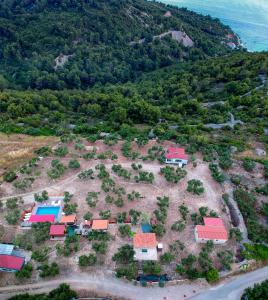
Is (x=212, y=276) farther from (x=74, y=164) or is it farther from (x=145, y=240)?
(x=74, y=164)

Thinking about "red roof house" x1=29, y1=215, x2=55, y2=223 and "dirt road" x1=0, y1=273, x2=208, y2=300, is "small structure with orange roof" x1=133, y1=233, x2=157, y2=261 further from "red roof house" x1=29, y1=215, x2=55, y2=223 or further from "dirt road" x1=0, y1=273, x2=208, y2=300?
"red roof house" x1=29, y1=215, x2=55, y2=223

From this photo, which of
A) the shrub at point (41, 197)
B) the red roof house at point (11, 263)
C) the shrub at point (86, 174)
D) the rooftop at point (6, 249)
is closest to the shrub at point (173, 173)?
the shrub at point (86, 174)

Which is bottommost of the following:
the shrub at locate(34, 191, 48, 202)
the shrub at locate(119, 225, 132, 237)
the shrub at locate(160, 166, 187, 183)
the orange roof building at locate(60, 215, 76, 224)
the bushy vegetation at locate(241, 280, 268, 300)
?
the bushy vegetation at locate(241, 280, 268, 300)

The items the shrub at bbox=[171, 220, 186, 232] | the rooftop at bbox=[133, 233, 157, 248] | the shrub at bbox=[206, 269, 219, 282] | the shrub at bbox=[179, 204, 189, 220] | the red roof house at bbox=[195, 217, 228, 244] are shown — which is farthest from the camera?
the shrub at bbox=[179, 204, 189, 220]

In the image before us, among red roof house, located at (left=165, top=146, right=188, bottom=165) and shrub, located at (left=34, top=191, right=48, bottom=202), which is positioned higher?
red roof house, located at (left=165, top=146, right=188, bottom=165)

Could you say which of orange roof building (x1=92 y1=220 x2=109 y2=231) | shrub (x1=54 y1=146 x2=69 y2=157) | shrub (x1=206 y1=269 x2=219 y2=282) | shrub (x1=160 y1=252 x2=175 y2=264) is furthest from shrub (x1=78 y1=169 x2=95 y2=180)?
shrub (x1=206 y1=269 x2=219 y2=282)

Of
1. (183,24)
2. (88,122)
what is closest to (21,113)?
(88,122)

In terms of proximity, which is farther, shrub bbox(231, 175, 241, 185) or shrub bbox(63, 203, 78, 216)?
shrub bbox(231, 175, 241, 185)
